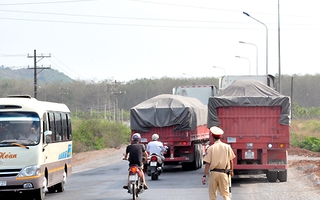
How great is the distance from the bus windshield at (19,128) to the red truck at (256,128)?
6872 mm

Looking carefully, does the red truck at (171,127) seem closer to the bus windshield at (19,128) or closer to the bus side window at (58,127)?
the bus side window at (58,127)

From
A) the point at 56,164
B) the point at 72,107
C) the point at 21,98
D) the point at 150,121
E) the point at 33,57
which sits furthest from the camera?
the point at 72,107

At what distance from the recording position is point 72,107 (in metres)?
115

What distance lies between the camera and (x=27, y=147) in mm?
14984

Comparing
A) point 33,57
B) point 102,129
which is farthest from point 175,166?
point 33,57

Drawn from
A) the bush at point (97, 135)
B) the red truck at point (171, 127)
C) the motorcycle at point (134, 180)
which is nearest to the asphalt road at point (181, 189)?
the motorcycle at point (134, 180)

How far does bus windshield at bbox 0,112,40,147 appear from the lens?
15.2m

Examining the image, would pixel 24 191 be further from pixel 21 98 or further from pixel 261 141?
pixel 261 141

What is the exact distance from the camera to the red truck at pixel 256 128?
66.2 ft

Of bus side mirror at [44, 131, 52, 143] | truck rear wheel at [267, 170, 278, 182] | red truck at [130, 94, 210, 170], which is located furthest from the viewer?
red truck at [130, 94, 210, 170]

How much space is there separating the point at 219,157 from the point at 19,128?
5.84 m

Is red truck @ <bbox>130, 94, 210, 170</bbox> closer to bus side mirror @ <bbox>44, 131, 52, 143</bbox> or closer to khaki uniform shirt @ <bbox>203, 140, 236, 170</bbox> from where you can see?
bus side mirror @ <bbox>44, 131, 52, 143</bbox>

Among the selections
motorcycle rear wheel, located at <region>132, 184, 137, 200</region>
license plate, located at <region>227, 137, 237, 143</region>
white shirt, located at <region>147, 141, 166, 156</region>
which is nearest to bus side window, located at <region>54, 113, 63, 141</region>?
motorcycle rear wheel, located at <region>132, 184, 137, 200</region>

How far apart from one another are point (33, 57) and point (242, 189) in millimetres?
49456
